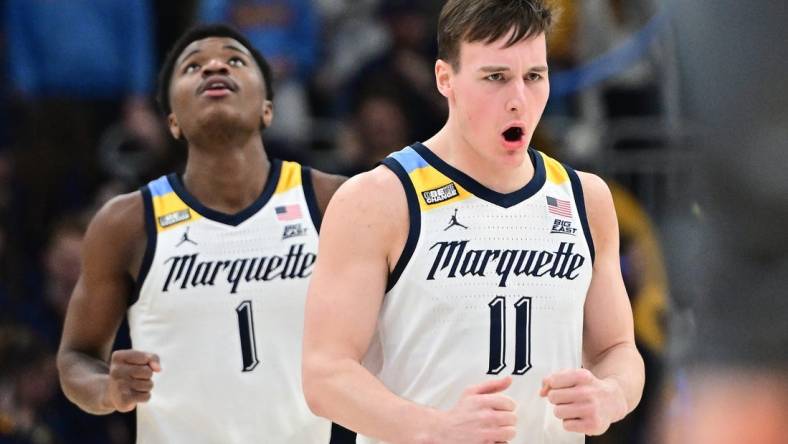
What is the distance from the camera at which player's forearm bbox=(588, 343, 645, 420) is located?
430 centimetres

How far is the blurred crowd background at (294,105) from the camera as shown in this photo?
30.3 ft

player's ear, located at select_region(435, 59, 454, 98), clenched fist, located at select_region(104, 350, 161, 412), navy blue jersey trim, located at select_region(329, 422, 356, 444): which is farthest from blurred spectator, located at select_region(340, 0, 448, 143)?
player's ear, located at select_region(435, 59, 454, 98)

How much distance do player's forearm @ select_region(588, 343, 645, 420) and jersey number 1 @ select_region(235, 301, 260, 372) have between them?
159 cm

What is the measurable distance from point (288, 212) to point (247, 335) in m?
0.54

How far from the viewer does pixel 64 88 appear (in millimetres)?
9836

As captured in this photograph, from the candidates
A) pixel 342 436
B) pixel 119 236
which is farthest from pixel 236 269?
pixel 342 436

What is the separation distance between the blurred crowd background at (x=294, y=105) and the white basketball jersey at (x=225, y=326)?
3287mm

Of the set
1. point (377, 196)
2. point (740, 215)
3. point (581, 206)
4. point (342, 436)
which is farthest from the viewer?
point (342, 436)

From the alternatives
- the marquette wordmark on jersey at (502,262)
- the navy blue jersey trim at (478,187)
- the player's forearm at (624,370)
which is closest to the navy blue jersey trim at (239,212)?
the navy blue jersey trim at (478,187)

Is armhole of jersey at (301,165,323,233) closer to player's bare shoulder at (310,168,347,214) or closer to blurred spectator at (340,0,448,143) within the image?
player's bare shoulder at (310,168,347,214)

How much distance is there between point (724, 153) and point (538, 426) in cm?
254

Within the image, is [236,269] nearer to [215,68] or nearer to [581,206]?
[215,68]

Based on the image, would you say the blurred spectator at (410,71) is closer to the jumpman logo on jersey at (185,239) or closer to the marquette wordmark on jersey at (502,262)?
the jumpman logo on jersey at (185,239)

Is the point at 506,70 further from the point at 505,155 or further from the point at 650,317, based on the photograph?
the point at 650,317
